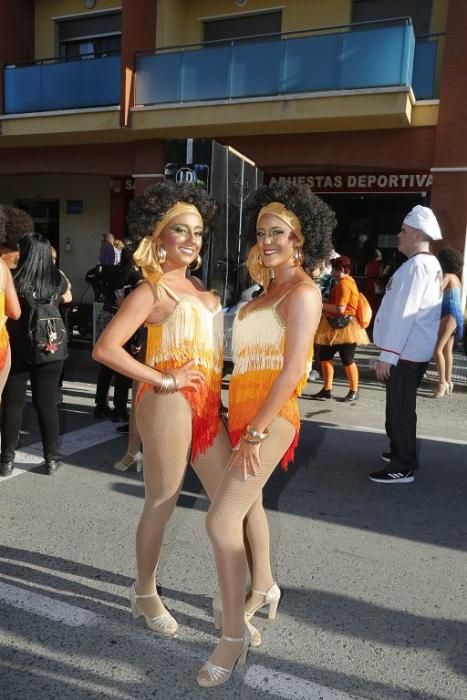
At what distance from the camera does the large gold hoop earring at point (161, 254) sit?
246 centimetres

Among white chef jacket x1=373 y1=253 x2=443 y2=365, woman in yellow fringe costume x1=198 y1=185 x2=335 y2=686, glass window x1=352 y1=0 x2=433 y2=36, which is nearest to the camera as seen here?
woman in yellow fringe costume x1=198 y1=185 x2=335 y2=686

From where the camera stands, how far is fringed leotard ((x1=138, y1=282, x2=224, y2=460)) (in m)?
2.41

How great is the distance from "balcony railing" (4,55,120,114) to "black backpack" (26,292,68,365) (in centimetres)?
1012

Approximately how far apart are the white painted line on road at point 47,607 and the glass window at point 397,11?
12562mm

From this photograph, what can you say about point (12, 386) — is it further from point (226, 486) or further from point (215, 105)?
point (215, 105)

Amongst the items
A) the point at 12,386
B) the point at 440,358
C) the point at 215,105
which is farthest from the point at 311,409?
the point at 215,105

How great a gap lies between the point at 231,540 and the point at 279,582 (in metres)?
1.00

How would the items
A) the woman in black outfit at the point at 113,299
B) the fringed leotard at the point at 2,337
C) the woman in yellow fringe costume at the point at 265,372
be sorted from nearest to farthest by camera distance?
the woman in yellow fringe costume at the point at 265,372, the fringed leotard at the point at 2,337, the woman in black outfit at the point at 113,299

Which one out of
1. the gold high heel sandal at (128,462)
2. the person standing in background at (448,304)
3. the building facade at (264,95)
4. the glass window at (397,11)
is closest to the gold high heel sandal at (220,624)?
the gold high heel sandal at (128,462)

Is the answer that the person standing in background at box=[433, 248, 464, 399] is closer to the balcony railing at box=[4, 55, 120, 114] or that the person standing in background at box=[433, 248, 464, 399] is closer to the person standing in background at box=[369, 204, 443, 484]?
the person standing in background at box=[369, 204, 443, 484]

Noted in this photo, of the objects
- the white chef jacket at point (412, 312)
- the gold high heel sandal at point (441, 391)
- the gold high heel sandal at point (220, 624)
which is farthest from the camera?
the gold high heel sandal at point (441, 391)

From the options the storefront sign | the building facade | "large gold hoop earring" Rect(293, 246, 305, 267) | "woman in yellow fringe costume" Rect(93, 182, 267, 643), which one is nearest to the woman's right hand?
"woman in yellow fringe costume" Rect(93, 182, 267, 643)

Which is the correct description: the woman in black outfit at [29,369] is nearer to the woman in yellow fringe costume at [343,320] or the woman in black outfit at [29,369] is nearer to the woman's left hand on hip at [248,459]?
the woman's left hand on hip at [248,459]

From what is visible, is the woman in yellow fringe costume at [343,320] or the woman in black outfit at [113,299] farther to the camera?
the woman in yellow fringe costume at [343,320]
